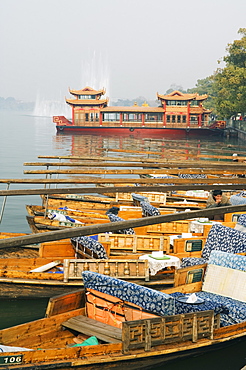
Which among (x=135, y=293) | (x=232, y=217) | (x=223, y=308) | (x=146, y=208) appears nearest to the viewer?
(x=135, y=293)

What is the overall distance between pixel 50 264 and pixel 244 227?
4.48 metres

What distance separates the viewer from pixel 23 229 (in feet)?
63.6

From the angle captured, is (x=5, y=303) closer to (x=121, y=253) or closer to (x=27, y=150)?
(x=121, y=253)

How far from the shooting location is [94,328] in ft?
23.4

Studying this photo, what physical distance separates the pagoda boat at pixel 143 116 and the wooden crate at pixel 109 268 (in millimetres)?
66344

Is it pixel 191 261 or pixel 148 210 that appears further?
pixel 148 210

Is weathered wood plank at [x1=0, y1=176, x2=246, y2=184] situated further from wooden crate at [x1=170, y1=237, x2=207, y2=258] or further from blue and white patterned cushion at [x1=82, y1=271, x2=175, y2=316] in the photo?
blue and white patterned cushion at [x1=82, y1=271, x2=175, y2=316]

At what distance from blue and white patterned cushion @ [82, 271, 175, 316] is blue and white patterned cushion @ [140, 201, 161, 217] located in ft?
19.0

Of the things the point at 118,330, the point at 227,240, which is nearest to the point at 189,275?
the point at 227,240

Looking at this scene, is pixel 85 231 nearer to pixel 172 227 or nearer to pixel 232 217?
pixel 172 227

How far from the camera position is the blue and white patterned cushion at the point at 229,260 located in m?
8.66

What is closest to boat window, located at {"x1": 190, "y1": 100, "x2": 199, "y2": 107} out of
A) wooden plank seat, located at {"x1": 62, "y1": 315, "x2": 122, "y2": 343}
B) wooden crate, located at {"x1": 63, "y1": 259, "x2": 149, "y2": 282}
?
wooden crate, located at {"x1": 63, "y1": 259, "x2": 149, "y2": 282}

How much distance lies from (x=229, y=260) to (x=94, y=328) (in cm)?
283

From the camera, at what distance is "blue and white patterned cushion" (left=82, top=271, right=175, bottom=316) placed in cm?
691
